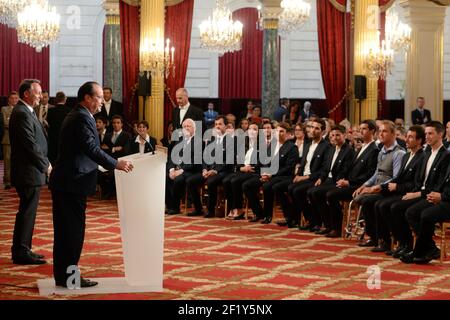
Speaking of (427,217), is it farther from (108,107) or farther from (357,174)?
(108,107)

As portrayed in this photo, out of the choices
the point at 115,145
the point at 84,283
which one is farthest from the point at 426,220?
the point at 115,145

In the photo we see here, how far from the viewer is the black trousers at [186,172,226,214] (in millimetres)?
11297

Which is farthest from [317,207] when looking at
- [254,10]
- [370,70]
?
[254,10]

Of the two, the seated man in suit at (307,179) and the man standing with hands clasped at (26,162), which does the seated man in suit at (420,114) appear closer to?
the seated man in suit at (307,179)

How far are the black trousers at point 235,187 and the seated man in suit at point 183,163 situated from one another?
55cm

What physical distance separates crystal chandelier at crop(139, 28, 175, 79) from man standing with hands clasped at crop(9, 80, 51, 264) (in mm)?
6563

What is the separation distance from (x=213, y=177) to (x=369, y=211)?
3094mm

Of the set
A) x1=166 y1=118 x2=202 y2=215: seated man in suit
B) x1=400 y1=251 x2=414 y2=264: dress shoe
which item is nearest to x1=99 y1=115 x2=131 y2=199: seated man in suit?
x1=166 y1=118 x2=202 y2=215: seated man in suit

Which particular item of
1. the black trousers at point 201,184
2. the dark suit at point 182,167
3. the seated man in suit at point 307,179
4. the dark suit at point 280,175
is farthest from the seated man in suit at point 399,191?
the dark suit at point 182,167

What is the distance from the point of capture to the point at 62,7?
68.6 feet

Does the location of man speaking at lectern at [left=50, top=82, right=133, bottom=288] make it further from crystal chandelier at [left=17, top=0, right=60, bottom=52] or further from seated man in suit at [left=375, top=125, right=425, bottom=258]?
crystal chandelier at [left=17, top=0, right=60, bottom=52]

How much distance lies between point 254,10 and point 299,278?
50.4 ft

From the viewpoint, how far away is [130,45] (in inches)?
566

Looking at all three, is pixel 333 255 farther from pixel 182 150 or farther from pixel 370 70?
pixel 370 70
